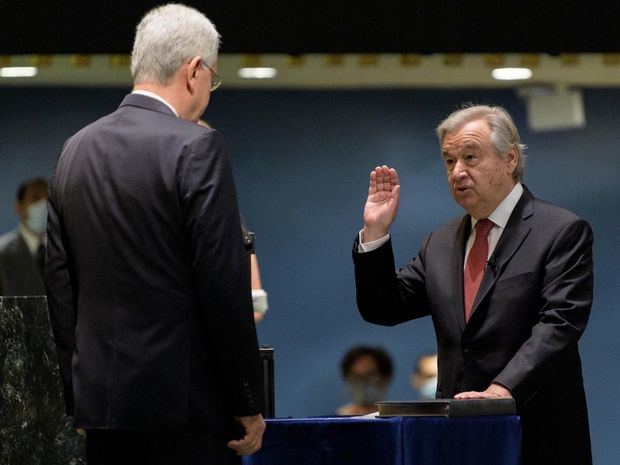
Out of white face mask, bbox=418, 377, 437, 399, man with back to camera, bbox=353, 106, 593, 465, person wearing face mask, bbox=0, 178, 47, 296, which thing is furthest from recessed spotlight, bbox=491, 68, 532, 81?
man with back to camera, bbox=353, 106, 593, 465

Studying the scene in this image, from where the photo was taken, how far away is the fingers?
3.55 m

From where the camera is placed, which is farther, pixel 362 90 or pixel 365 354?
pixel 362 90

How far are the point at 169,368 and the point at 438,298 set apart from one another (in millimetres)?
1033

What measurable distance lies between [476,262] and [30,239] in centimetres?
418

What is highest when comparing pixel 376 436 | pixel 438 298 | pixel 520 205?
pixel 520 205

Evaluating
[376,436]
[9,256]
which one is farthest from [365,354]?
[376,436]

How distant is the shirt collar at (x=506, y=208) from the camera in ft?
11.7

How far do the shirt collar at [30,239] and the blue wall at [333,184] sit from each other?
30.6 inches

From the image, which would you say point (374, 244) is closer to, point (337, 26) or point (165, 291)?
point (165, 291)

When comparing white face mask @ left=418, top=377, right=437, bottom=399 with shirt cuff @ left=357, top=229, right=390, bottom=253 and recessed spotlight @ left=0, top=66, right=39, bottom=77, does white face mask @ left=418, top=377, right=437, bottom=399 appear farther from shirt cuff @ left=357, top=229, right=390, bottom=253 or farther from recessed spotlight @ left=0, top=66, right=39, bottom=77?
shirt cuff @ left=357, top=229, right=390, bottom=253

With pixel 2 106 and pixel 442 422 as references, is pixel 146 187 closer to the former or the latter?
pixel 442 422

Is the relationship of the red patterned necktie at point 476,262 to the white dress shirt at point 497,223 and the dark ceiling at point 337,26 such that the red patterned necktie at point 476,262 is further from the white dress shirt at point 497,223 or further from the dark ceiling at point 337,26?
the dark ceiling at point 337,26

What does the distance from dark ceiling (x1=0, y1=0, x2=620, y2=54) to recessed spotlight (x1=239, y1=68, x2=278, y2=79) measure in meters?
2.23

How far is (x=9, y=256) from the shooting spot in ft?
23.6
